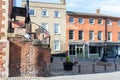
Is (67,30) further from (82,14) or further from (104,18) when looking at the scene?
(104,18)

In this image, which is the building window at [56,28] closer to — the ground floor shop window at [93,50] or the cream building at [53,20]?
the cream building at [53,20]

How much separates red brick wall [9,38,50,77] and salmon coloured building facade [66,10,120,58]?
29.8m

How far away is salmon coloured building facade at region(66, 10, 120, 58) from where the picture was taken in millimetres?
47719

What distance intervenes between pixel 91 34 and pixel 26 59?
3429 centimetres

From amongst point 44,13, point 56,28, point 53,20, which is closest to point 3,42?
point 44,13

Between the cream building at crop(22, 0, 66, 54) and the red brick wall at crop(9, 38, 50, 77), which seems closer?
the red brick wall at crop(9, 38, 50, 77)

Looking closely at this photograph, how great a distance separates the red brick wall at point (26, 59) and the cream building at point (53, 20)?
28575 mm

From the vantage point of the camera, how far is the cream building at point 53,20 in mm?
45969

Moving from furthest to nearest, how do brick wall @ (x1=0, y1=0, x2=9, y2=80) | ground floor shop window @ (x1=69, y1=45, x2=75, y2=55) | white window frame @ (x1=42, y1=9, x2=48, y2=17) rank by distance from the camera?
ground floor shop window @ (x1=69, y1=45, x2=75, y2=55), white window frame @ (x1=42, y1=9, x2=48, y2=17), brick wall @ (x1=0, y1=0, x2=9, y2=80)

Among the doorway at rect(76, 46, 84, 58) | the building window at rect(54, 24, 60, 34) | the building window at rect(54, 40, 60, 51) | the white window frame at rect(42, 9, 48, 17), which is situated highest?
the white window frame at rect(42, 9, 48, 17)

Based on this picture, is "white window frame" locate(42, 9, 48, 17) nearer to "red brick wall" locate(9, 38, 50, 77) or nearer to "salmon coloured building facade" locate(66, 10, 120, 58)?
"salmon coloured building facade" locate(66, 10, 120, 58)

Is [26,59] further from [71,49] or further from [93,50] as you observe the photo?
[93,50]

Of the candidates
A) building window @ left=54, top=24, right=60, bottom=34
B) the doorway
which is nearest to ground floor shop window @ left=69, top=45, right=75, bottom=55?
the doorway

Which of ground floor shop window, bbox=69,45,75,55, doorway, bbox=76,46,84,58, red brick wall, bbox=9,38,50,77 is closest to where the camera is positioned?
red brick wall, bbox=9,38,50,77
